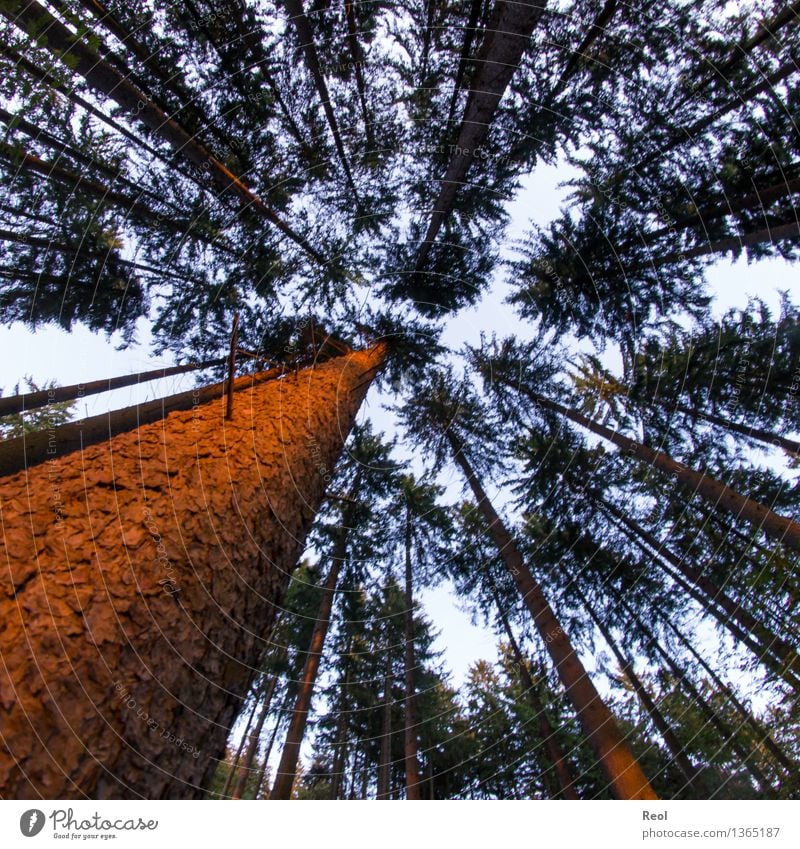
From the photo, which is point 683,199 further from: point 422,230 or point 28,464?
point 28,464

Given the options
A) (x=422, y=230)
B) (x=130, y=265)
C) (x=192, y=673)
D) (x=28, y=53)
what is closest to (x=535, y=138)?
(x=422, y=230)

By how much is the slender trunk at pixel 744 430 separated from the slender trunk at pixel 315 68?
20.0 feet

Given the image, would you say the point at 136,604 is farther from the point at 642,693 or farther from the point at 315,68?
the point at 642,693

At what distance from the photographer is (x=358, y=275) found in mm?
6508

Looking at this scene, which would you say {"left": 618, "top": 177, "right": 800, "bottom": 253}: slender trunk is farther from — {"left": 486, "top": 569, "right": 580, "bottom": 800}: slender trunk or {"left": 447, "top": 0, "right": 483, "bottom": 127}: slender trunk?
{"left": 486, "top": 569, "right": 580, "bottom": 800}: slender trunk

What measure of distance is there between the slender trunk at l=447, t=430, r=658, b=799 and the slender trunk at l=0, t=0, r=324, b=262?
4871 millimetres

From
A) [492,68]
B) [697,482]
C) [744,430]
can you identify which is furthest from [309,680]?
[492,68]

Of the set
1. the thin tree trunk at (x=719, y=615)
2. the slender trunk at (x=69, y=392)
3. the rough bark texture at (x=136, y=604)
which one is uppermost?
the slender trunk at (x=69, y=392)

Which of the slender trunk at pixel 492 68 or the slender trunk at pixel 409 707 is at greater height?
the slender trunk at pixel 492 68

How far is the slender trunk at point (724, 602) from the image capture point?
4.77 meters

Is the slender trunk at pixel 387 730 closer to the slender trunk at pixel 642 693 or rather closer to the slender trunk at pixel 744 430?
the slender trunk at pixel 642 693

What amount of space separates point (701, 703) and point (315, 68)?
9.65 metres

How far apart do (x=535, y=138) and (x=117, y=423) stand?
5436mm
